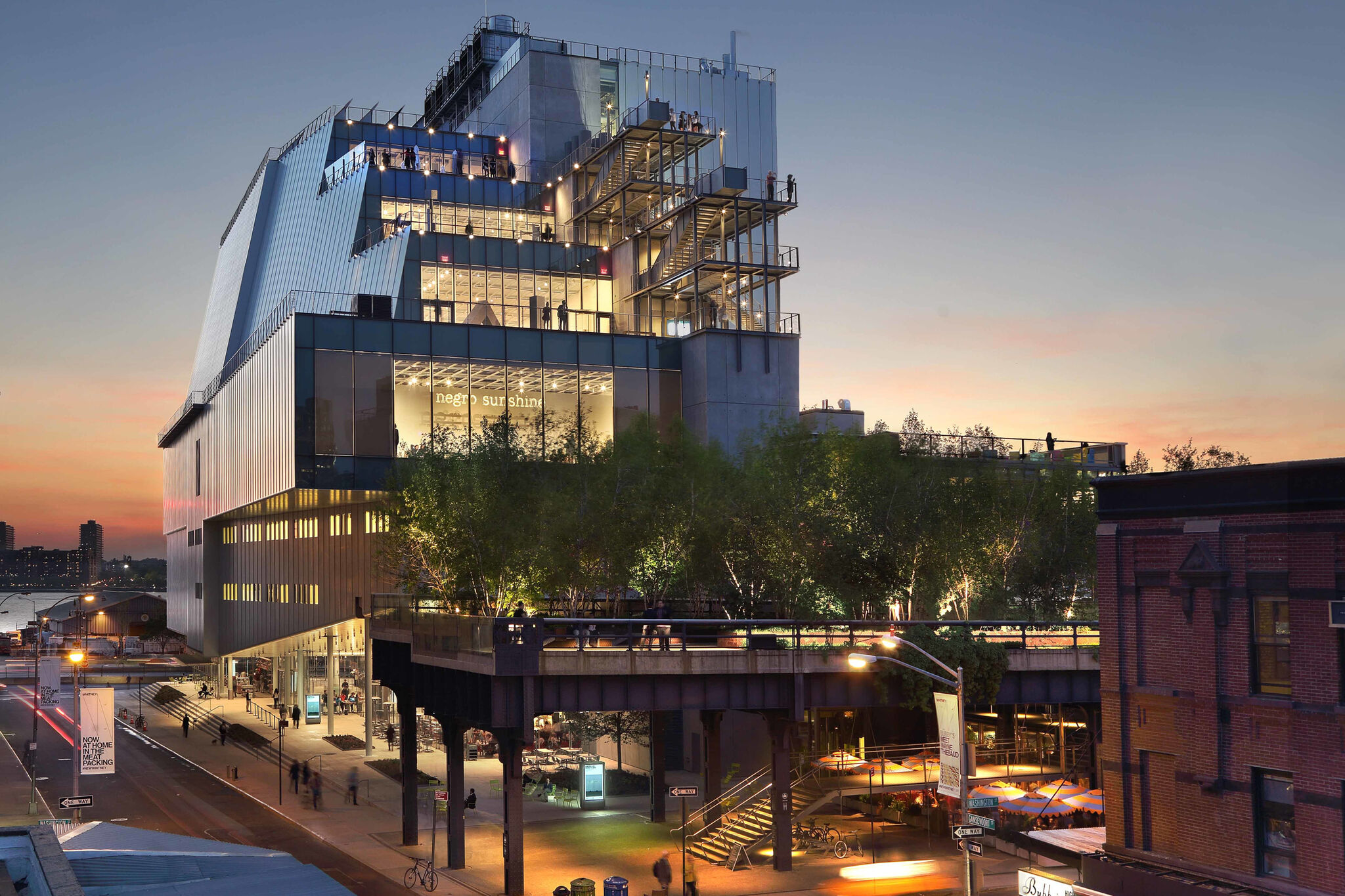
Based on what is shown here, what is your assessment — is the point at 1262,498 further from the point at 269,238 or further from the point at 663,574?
the point at 269,238

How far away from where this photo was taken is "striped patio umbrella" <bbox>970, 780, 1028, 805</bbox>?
45.1 metres

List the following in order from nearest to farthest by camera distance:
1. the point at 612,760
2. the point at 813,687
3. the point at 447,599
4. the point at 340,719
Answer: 1. the point at 813,687
2. the point at 447,599
3. the point at 612,760
4. the point at 340,719

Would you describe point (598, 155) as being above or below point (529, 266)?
above

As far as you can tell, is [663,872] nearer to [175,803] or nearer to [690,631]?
[690,631]

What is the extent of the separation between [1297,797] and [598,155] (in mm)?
74306

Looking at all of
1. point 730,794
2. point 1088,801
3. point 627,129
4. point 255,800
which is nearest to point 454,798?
point 730,794

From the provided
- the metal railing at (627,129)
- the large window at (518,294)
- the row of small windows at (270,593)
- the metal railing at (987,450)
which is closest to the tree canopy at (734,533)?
the metal railing at (987,450)

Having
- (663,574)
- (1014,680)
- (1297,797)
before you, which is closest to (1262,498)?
(1297,797)

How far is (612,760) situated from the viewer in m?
68.0

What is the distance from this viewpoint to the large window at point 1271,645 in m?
27.6

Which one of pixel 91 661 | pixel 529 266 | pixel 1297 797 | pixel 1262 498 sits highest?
pixel 529 266

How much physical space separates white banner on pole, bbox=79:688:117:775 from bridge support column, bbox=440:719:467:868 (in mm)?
10896

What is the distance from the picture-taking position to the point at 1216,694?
28.8 metres

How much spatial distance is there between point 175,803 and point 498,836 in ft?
56.6
